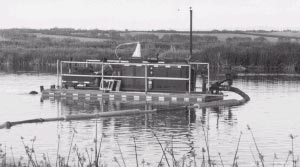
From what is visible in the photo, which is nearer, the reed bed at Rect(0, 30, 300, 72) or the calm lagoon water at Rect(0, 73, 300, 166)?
the calm lagoon water at Rect(0, 73, 300, 166)

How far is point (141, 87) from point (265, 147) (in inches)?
596

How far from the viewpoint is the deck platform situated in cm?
3088

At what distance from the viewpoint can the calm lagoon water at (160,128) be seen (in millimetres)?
17438

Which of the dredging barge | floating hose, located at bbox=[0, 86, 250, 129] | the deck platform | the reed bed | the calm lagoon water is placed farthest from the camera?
the reed bed

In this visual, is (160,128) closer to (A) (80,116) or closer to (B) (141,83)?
(A) (80,116)

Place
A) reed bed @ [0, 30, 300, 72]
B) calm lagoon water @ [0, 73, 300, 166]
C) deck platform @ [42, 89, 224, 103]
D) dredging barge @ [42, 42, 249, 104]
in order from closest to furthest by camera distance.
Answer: calm lagoon water @ [0, 73, 300, 166] → deck platform @ [42, 89, 224, 103] → dredging barge @ [42, 42, 249, 104] → reed bed @ [0, 30, 300, 72]

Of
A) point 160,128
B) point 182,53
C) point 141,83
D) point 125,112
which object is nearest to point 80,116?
point 125,112

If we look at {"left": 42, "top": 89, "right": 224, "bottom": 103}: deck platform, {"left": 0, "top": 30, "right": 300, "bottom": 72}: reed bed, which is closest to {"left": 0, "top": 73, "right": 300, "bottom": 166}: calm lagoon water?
{"left": 42, "top": 89, "right": 224, "bottom": 103}: deck platform

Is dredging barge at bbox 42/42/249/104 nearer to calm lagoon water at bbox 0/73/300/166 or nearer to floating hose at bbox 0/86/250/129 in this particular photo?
floating hose at bbox 0/86/250/129

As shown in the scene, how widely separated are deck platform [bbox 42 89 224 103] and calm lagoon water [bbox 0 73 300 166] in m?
0.61

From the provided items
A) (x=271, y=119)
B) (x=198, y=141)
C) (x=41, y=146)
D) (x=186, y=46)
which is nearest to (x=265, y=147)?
(x=198, y=141)

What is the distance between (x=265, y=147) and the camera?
18516mm

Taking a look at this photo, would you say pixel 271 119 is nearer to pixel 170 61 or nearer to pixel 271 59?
pixel 170 61

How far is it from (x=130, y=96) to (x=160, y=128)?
954cm
